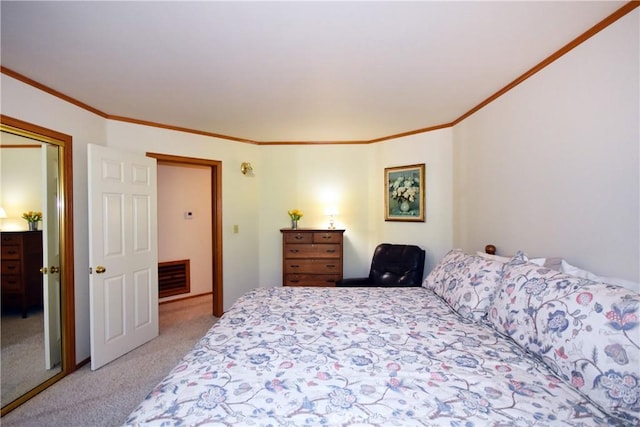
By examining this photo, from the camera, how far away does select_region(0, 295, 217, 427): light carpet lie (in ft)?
6.61

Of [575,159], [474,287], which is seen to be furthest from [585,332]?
[575,159]

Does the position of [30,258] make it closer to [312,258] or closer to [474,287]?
[312,258]

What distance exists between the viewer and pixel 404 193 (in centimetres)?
385

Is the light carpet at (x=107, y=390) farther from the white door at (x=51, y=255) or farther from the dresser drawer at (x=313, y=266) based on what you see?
the dresser drawer at (x=313, y=266)

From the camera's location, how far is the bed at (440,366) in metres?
0.94

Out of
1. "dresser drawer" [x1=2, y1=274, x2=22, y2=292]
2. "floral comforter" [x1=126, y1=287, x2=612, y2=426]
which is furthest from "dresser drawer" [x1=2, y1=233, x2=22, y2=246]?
"floral comforter" [x1=126, y1=287, x2=612, y2=426]

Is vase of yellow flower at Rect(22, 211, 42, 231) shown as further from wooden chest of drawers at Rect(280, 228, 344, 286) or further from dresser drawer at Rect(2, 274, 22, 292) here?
wooden chest of drawers at Rect(280, 228, 344, 286)

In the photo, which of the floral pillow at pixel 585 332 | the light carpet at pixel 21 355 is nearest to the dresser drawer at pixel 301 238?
the light carpet at pixel 21 355

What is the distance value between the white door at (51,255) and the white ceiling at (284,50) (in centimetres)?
66

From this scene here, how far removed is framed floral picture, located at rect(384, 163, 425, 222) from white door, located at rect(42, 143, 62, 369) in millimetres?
3496

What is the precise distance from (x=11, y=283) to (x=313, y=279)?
3.04 metres

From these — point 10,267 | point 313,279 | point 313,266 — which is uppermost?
point 10,267

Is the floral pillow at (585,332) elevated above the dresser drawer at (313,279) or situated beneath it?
elevated above

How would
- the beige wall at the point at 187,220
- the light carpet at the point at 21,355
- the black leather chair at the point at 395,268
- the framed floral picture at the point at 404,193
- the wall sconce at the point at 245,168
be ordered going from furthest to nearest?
the beige wall at the point at 187,220 < the wall sconce at the point at 245,168 < the framed floral picture at the point at 404,193 < the black leather chair at the point at 395,268 < the light carpet at the point at 21,355
